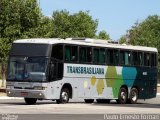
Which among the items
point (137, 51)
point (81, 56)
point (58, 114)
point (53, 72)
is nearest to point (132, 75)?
point (137, 51)

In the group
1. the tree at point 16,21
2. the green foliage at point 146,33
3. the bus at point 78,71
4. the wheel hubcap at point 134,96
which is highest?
the green foliage at point 146,33

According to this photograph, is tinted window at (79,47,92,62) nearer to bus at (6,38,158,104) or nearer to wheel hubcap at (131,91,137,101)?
bus at (6,38,158,104)

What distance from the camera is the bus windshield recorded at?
1153 inches

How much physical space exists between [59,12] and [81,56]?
156 ft

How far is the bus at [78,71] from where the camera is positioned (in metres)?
29.5

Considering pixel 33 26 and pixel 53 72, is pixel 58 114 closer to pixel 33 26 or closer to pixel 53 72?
pixel 53 72

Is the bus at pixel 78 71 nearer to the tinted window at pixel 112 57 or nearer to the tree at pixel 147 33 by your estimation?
the tinted window at pixel 112 57

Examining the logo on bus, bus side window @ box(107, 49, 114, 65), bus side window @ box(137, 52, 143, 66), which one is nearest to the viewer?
the logo on bus

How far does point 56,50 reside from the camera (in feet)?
98.0

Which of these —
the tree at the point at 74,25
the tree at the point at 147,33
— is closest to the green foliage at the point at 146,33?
the tree at the point at 147,33

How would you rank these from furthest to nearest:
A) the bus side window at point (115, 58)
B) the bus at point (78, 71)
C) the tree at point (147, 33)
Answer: the tree at point (147, 33) < the bus side window at point (115, 58) < the bus at point (78, 71)

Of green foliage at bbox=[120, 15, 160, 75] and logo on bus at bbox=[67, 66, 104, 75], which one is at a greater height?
green foliage at bbox=[120, 15, 160, 75]

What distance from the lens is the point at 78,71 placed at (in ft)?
103

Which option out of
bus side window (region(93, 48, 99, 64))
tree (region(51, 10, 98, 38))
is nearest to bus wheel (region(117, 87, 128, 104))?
bus side window (region(93, 48, 99, 64))
